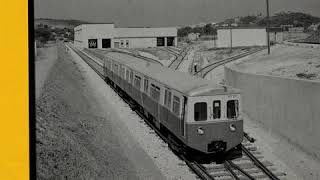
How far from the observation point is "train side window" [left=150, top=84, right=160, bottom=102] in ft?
47.3

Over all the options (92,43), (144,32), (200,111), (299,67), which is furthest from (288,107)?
(144,32)

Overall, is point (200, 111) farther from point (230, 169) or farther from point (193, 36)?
point (193, 36)

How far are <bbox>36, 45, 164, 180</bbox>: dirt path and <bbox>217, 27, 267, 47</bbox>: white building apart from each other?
46.6m

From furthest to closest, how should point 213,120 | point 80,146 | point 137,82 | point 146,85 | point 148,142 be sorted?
point 137,82 < point 146,85 < point 148,142 < point 80,146 < point 213,120

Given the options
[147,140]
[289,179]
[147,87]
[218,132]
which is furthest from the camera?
[147,87]

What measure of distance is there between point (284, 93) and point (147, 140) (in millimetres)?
5448

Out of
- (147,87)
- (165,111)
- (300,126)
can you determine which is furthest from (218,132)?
(147,87)

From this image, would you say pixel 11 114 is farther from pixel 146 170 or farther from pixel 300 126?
pixel 300 126

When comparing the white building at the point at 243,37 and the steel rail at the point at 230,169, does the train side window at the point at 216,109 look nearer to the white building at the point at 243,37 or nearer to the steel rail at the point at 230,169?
the steel rail at the point at 230,169

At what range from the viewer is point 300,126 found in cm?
1396

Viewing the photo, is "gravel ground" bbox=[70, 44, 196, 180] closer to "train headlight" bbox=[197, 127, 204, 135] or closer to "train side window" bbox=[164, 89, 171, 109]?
"train headlight" bbox=[197, 127, 204, 135]

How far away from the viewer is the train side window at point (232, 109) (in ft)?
39.8

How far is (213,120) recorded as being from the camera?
39.2 feet

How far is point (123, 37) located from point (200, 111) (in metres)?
63.4
